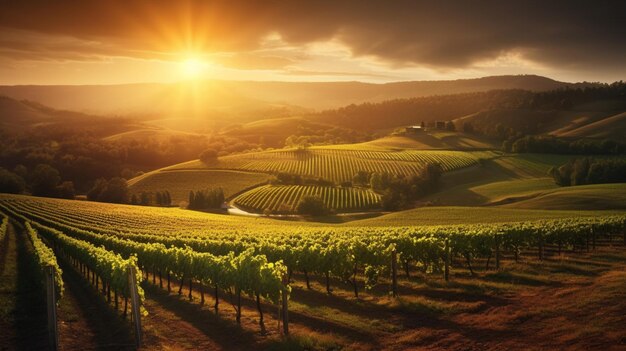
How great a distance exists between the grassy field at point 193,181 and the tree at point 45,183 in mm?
21237

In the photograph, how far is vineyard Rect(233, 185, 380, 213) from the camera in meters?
115

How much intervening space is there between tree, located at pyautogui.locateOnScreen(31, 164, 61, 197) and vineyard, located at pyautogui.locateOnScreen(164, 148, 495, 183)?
35688 millimetres

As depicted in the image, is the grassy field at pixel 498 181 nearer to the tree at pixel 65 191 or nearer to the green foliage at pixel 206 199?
the green foliage at pixel 206 199

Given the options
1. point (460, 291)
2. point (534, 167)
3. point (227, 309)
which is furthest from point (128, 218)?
point (534, 167)

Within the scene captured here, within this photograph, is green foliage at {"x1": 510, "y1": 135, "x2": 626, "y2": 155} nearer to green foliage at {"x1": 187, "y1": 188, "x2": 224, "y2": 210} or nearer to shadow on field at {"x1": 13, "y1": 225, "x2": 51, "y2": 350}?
green foliage at {"x1": 187, "y1": 188, "x2": 224, "y2": 210}

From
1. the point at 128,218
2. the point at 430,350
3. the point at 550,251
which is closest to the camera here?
the point at 430,350

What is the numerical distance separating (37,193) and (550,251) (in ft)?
470

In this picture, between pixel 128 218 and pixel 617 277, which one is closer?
pixel 617 277

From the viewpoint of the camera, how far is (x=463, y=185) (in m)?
132

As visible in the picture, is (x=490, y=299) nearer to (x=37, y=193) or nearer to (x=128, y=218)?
(x=128, y=218)

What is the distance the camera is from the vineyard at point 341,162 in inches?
5846

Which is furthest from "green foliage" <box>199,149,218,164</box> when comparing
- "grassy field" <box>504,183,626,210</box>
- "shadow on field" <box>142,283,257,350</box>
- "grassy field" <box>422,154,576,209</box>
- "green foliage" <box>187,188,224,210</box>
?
"shadow on field" <box>142,283,257,350</box>

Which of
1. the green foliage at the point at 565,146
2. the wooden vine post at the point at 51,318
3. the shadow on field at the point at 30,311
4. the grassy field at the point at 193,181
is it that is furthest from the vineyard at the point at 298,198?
the wooden vine post at the point at 51,318

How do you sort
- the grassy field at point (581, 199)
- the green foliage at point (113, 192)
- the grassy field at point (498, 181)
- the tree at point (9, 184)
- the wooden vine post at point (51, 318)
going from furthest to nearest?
the tree at point (9, 184) < the green foliage at point (113, 192) < the grassy field at point (498, 181) < the grassy field at point (581, 199) < the wooden vine post at point (51, 318)
